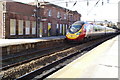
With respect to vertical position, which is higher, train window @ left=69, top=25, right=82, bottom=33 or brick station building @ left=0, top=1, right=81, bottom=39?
brick station building @ left=0, top=1, right=81, bottom=39

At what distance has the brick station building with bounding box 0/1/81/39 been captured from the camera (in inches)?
778

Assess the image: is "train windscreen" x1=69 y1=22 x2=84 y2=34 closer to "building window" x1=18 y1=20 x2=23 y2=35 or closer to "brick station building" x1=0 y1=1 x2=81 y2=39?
"brick station building" x1=0 y1=1 x2=81 y2=39

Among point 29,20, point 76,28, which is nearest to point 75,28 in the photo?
point 76,28

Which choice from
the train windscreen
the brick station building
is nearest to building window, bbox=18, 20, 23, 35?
the brick station building

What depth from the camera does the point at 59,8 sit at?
104 ft

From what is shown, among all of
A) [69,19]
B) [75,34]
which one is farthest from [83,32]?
[69,19]

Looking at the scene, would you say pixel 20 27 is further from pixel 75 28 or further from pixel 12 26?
pixel 75 28

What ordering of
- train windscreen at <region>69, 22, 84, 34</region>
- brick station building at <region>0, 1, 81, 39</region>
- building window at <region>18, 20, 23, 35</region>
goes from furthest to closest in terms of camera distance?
building window at <region>18, 20, 23, 35</region> → brick station building at <region>0, 1, 81, 39</region> → train windscreen at <region>69, 22, 84, 34</region>

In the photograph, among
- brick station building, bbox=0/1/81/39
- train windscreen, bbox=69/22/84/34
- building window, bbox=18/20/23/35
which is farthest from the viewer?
building window, bbox=18/20/23/35

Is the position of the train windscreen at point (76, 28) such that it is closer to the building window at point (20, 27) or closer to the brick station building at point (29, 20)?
the brick station building at point (29, 20)

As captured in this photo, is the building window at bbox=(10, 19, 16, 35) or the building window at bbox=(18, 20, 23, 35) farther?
the building window at bbox=(18, 20, 23, 35)

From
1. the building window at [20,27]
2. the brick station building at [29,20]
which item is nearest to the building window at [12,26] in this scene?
the brick station building at [29,20]

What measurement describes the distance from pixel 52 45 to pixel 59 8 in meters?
16.1

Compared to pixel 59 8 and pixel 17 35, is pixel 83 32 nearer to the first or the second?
pixel 17 35
